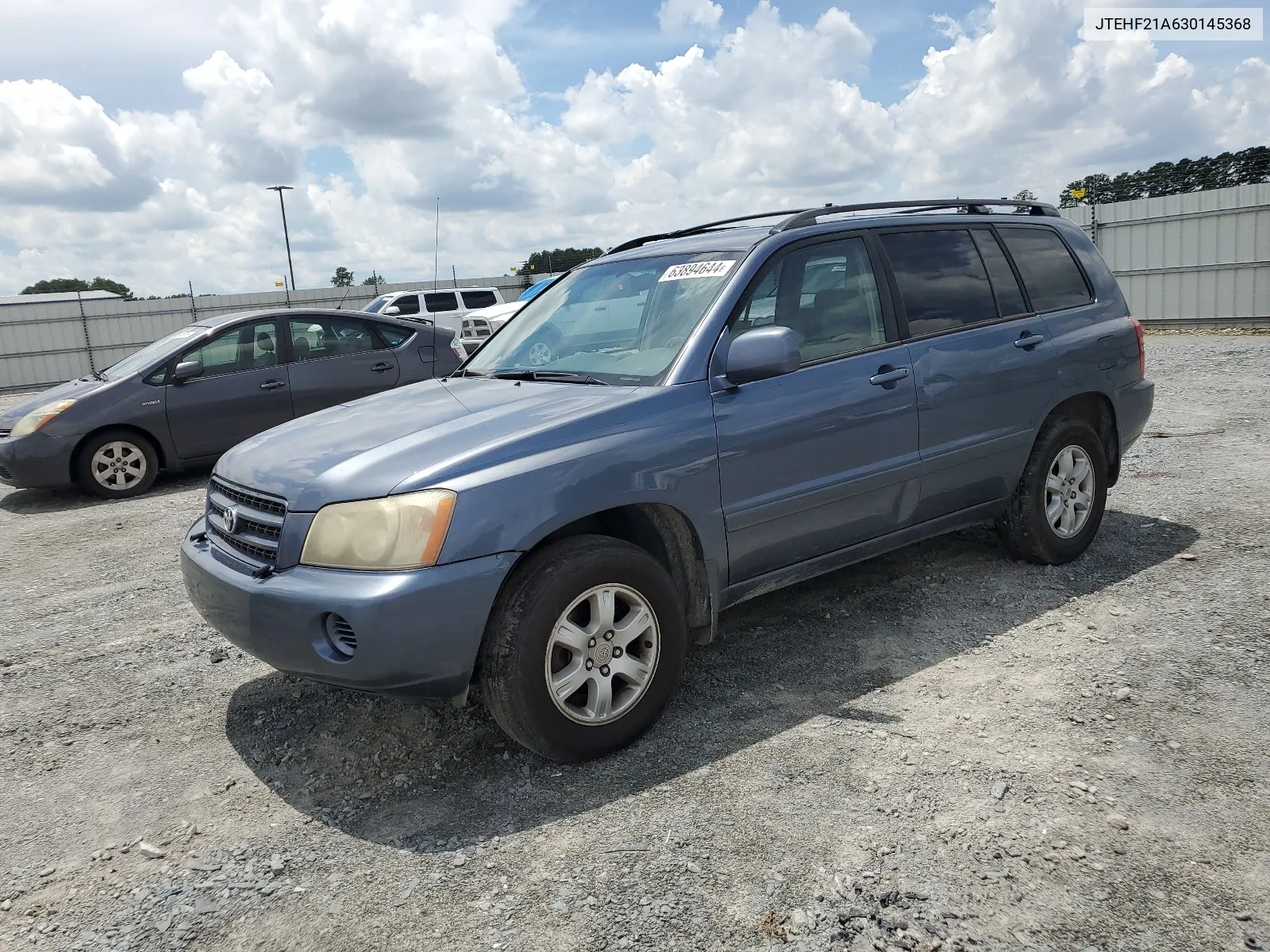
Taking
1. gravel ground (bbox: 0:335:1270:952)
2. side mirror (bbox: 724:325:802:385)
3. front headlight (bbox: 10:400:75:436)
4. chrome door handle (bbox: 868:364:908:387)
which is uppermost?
side mirror (bbox: 724:325:802:385)

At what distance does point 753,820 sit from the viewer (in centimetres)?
288

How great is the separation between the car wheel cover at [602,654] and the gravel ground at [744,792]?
0.23 meters

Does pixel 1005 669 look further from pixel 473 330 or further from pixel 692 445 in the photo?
pixel 473 330

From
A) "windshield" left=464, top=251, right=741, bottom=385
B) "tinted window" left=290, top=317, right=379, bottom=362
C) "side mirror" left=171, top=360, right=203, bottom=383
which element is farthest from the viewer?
"tinted window" left=290, top=317, right=379, bottom=362

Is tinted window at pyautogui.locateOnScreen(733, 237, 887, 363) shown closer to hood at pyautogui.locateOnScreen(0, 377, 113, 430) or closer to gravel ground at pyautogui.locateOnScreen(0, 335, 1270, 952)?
gravel ground at pyautogui.locateOnScreen(0, 335, 1270, 952)

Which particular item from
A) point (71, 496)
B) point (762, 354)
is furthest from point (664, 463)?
point (71, 496)

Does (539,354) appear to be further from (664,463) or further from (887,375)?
(887,375)

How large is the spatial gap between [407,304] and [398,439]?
66.6 feet

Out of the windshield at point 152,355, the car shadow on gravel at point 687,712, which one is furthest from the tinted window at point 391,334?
the car shadow on gravel at point 687,712

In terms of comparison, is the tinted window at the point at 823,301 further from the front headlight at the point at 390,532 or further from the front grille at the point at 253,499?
the front grille at the point at 253,499

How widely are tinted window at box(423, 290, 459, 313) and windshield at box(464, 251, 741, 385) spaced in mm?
18990

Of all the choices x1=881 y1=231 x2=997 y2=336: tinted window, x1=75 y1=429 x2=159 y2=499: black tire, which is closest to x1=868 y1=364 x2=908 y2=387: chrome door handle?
x1=881 y1=231 x2=997 y2=336: tinted window

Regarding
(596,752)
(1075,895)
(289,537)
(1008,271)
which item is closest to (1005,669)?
(1075,895)

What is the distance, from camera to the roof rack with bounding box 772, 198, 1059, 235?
4152mm
